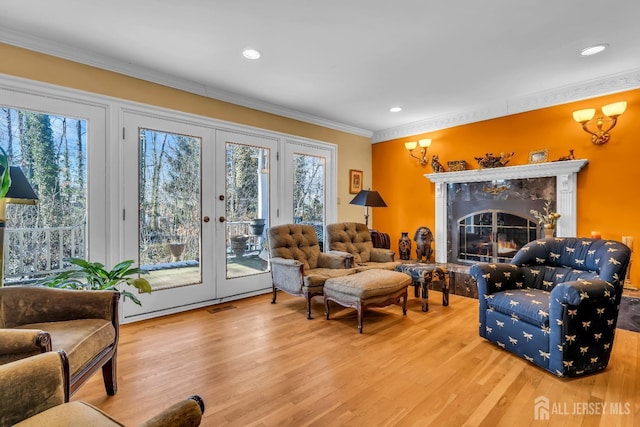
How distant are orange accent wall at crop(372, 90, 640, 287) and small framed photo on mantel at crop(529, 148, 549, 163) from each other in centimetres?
5

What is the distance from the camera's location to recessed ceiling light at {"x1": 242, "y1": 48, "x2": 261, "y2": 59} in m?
2.78

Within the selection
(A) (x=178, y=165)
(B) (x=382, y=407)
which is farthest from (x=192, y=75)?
(B) (x=382, y=407)

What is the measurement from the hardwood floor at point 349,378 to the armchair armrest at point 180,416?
1.11 metres

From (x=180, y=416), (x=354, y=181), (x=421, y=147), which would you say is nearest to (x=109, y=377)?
(x=180, y=416)

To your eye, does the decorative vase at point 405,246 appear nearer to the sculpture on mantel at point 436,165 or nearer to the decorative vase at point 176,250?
the sculpture on mantel at point 436,165

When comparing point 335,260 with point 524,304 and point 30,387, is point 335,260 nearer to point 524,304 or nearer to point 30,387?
point 524,304

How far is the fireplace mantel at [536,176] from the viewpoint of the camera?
358 centimetres

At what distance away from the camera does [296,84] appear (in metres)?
3.54

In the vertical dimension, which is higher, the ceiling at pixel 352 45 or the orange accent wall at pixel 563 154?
the ceiling at pixel 352 45

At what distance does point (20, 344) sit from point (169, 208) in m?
2.26

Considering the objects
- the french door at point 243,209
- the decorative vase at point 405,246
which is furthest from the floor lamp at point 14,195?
the decorative vase at point 405,246

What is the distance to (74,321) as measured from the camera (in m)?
1.76

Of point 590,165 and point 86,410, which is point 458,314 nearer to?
point 590,165

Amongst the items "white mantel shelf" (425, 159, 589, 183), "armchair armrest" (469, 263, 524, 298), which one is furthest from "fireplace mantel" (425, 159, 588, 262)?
"armchair armrest" (469, 263, 524, 298)
